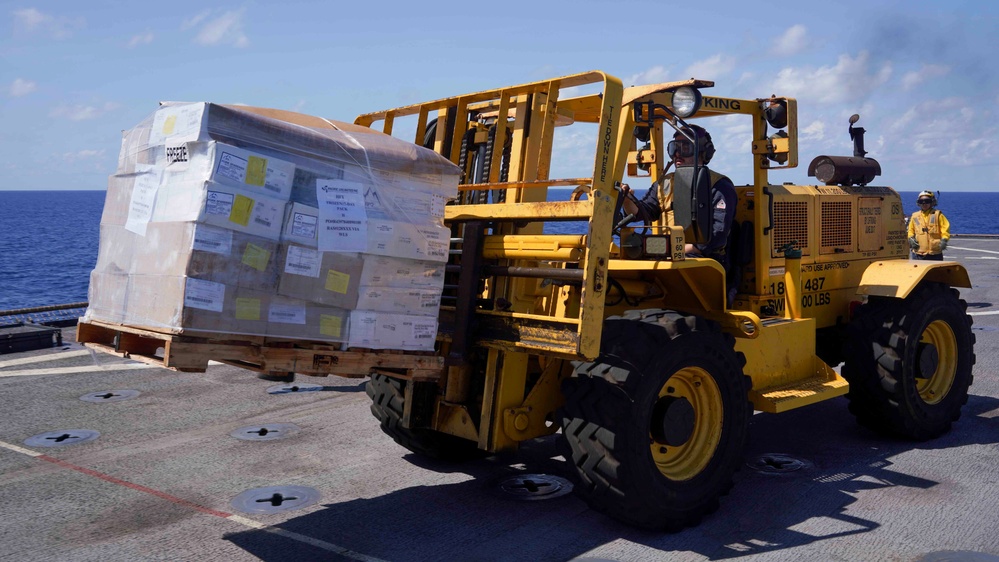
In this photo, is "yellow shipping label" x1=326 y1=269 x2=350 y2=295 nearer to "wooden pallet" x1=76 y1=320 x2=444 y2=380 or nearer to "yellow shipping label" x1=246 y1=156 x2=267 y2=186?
"wooden pallet" x1=76 y1=320 x2=444 y2=380

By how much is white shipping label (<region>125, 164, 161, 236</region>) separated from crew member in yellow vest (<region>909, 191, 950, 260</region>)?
12950 mm

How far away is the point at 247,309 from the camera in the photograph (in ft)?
14.6

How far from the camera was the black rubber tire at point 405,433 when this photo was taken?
254 inches

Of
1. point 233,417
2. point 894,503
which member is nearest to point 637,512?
point 894,503

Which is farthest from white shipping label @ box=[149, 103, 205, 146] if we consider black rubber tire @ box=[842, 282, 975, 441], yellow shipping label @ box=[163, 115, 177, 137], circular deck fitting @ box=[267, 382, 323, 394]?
black rubber tire @ box=[842, 282, 975, 441]

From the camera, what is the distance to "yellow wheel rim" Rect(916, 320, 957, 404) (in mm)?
7699

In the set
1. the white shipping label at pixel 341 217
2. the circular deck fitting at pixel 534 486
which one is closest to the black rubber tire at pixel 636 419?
the circular deck fitting at pixel 534 486

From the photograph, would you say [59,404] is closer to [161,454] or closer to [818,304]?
[161,454]

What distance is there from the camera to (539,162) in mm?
5629

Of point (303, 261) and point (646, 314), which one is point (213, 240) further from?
point (646, 314)

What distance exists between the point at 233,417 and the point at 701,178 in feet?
16.4

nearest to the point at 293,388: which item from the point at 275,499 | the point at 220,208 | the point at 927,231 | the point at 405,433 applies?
the point at 405,433

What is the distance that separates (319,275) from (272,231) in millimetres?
350

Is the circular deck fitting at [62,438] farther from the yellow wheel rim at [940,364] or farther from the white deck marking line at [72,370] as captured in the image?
the yellow wheel rim at [940,364]
